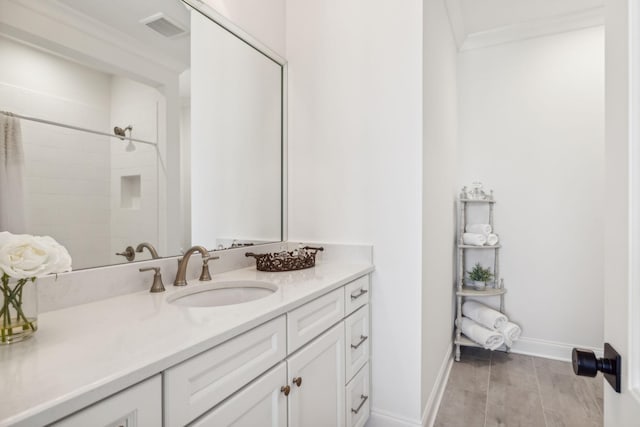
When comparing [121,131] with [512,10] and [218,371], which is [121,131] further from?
[512,10]

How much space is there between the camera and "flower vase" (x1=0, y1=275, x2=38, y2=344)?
0.72m

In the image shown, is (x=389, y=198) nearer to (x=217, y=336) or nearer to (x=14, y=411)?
(x=217, y=336)

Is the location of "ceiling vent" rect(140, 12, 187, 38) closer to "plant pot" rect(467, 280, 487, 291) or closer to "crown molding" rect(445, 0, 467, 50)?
"crown molding" rect(445, 0, 467, 50)

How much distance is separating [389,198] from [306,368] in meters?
0.94

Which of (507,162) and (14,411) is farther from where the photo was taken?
(507,162)

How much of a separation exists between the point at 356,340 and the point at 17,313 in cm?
128

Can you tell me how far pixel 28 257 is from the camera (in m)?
0.71

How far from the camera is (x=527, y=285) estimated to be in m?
2.81

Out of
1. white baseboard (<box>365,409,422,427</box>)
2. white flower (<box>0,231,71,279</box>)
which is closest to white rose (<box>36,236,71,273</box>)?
white flower (<box>0,231,71,279</box>)

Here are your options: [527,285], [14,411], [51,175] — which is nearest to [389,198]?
[51,175]

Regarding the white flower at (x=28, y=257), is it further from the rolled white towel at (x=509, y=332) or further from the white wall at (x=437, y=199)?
the rolled white towel at (x=509, y=332)

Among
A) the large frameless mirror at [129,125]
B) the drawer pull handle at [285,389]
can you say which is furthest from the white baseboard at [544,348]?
the drawer pull handle at [285,389]

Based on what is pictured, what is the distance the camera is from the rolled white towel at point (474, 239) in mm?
2711

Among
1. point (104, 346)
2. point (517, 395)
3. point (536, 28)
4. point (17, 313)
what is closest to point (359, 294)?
point (104, 346)
